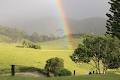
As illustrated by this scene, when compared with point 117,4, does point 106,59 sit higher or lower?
lower

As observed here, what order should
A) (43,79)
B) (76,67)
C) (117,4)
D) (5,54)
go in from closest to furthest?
(43,79)
(117,4)
(76,67)
(5,54)

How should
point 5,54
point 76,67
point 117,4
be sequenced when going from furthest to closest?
1. point 5,54
2. point 76,67
3. point 117,4

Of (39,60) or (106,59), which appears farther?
(39,60)

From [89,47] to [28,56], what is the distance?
61430mm

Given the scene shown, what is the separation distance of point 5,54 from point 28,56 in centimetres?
993

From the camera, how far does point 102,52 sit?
7862 centimetres

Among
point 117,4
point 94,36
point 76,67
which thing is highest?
point 117,4

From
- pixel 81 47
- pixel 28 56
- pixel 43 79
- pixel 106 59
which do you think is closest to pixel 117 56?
pixel 106 59

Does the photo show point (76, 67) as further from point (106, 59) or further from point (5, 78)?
point (5, 78)

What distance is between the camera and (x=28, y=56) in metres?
137

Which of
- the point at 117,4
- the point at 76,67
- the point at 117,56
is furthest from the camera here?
the point at 76,67

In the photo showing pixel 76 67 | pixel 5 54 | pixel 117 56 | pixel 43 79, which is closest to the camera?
pixel 43 79

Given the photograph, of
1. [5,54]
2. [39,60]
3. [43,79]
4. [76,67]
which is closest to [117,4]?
[76,67]

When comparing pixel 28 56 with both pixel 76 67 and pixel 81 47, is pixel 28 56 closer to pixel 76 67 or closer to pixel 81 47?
pixel 76 67
